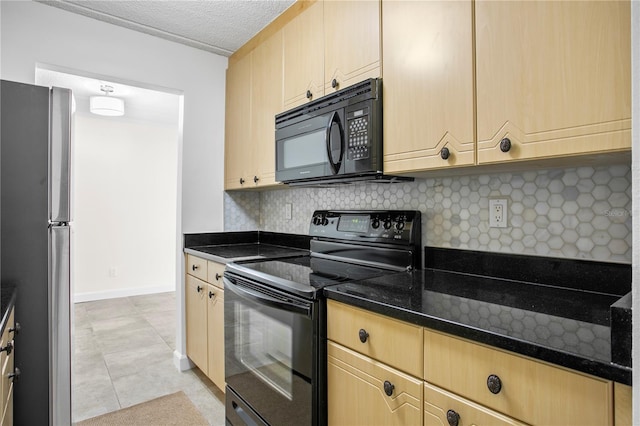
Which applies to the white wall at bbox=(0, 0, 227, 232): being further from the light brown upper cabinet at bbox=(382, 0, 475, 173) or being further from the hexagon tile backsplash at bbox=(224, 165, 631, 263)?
the light brown upper cabinet at bbox=(382, 0, 475, 173)

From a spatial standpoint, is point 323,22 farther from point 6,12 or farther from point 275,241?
point 6,12

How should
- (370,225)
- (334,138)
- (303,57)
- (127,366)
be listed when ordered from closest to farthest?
(334,138) → (370,225) → (303,57) → (127,366)

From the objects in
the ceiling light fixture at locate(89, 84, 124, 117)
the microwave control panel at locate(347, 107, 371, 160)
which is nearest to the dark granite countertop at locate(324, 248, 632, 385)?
the microwave control panel at locate(347, 107, 371, 160)

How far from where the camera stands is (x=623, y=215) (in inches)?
46.4

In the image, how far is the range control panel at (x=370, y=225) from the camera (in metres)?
1.74

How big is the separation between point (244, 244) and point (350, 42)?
1.81 metres

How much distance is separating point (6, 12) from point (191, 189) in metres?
1.43

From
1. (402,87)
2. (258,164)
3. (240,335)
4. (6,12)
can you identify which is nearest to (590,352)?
(402,87)

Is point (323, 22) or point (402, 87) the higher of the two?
point (323, 22)

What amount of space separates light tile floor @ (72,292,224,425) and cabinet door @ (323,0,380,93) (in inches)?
78.0

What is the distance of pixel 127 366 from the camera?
2764 mm

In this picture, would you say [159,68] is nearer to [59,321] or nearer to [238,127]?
[238,127]

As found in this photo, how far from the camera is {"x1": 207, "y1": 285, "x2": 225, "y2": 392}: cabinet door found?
2.18 m

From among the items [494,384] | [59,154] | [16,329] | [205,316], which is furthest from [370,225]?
[16,329]
